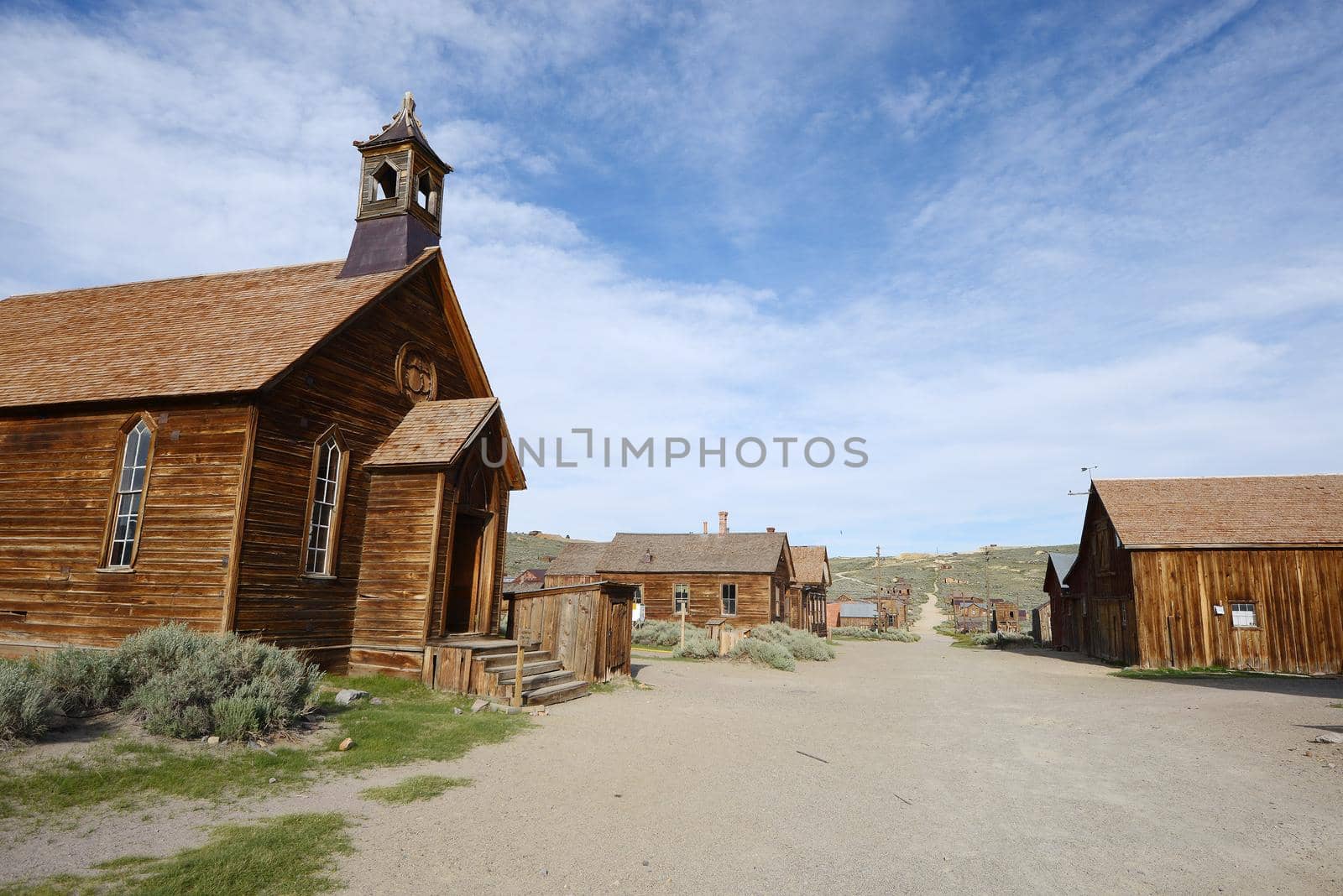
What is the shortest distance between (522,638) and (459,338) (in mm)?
7193

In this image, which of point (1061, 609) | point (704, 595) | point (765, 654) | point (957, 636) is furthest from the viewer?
point (957, 636)

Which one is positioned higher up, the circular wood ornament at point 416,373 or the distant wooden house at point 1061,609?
the circular wood ornament at point 416,373

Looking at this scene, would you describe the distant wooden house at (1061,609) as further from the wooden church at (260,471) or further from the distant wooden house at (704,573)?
the wooden church at (260,471)

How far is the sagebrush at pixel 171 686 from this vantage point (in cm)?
743

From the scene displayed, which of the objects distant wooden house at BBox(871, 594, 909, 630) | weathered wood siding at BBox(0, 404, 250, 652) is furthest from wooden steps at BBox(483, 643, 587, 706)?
distant wooden house at BBox(871, 594, 909, 630)

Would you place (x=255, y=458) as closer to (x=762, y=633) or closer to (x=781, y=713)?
(x=781, y=713)

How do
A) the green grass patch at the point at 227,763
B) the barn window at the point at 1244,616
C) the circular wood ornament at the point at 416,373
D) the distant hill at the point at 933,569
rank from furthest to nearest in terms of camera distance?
the distant hill at the point at 933,569
the barn window at the point at 1244,616
the circular wood ornament at the point at 416,373
the green grass patch at the point at 227,763

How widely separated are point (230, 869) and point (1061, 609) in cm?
4105

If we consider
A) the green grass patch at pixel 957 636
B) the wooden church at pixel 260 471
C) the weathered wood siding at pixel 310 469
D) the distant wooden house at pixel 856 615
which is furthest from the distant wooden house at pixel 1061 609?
the weathered wood siding at pixel 310 469

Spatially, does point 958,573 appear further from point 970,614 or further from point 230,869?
point 230,869

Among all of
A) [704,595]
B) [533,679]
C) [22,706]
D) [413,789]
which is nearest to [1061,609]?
[704,595]

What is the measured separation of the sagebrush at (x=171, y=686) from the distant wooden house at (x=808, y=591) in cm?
3549

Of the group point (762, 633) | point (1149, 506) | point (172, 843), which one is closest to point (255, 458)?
point (172, 843)

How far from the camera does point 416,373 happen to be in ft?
51.5
